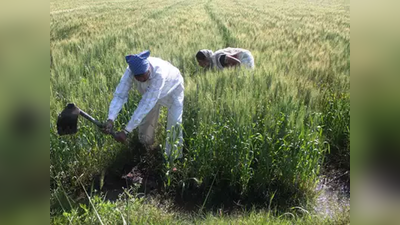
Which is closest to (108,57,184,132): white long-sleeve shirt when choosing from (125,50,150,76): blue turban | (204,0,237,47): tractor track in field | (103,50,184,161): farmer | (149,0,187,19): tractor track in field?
(103,50,184,161): farmer

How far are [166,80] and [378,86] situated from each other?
1.86m

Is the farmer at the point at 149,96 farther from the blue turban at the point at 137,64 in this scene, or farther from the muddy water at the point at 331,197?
the muddy water at the point at 331,197

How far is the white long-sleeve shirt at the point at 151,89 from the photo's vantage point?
7.54 feet

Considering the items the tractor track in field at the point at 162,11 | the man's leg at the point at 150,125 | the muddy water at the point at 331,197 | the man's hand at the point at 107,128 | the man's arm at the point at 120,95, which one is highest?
the tractor track in field at the point at 162,11

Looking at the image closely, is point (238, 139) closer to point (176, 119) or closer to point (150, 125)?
point (176, 119)

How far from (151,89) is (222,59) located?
4.36ft

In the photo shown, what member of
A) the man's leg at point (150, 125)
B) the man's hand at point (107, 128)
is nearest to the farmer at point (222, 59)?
the man's leg at point (150, 125)

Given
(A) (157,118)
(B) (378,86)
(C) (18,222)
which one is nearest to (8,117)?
(C) (18,222)

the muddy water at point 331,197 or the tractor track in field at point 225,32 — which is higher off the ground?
the tractor track in field at point 225,32

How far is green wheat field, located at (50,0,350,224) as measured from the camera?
218 cm

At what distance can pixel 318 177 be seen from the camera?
7.91ft

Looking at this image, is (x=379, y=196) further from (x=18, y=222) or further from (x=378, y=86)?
(x=18, y=222)

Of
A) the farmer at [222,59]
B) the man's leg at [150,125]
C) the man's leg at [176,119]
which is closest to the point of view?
the man's leg at [176,119]

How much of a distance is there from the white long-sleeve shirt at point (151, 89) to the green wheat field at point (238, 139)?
0.58 feet
